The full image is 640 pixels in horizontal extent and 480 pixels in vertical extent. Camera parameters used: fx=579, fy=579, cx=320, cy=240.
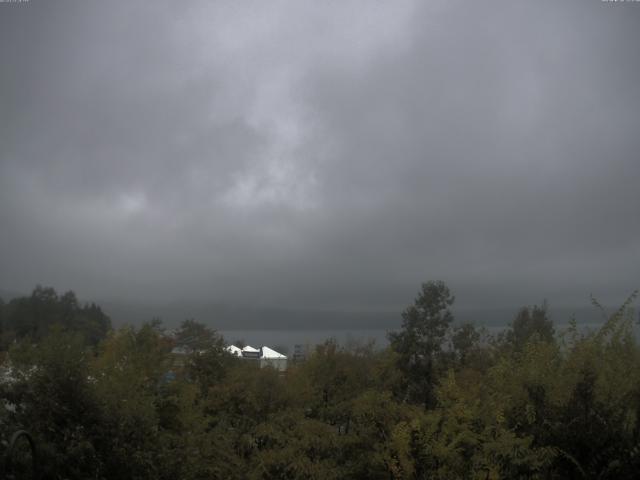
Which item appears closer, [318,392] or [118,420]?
[118,420]

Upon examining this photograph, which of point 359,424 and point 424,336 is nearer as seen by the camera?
point 359,424

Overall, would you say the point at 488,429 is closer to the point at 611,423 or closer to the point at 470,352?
the point at 611,423

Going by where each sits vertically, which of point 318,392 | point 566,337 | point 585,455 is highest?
point 566,337

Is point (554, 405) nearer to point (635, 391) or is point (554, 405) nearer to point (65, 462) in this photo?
point (635, 391)

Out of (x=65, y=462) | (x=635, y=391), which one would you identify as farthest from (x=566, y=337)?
(x=65, y=462)

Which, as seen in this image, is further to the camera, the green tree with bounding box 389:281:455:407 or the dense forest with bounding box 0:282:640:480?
the green tree with bounding box 389:281:455:407

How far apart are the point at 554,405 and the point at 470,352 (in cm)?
3589

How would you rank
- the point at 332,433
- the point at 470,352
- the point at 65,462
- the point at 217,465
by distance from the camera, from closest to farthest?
1. the point at 65,462
2. the point at 217,465
3. the point at 332,433
4. the point at 470,352

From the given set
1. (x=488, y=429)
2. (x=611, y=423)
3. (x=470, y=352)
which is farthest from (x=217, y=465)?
(x=470, y=352)

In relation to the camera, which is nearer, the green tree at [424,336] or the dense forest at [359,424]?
the dense forest at [359,424]

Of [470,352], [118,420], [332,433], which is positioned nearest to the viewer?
[118,420]

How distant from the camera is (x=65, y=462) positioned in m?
10.7

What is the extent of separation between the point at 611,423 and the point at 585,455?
79cm

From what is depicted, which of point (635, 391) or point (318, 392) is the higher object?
point (635, 391)
